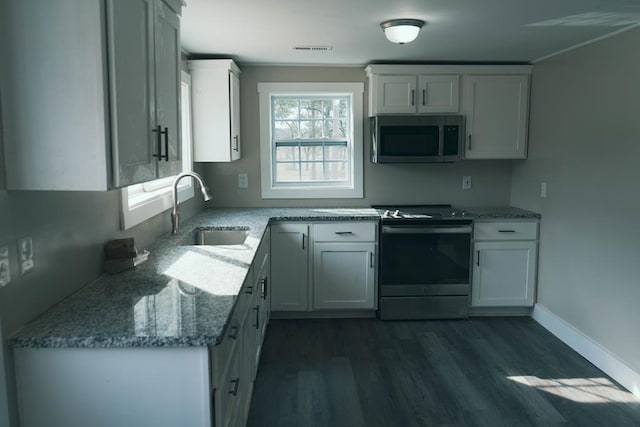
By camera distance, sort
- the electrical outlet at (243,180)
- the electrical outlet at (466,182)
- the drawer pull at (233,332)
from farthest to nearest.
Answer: the electrical outlet at (466,182)
the electrical outlet at (243,180)
the drawer pull at (233,332)

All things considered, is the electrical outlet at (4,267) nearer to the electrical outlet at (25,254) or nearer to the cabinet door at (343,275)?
the electrical outlet at (25,254)

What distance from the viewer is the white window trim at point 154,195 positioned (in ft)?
8.31

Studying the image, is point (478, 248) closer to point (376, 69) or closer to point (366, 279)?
point (366, 279)

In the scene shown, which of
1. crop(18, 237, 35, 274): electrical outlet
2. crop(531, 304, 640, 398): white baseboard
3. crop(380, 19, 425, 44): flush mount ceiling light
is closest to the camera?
crop(18, 237, 35, 274): electrical outlet

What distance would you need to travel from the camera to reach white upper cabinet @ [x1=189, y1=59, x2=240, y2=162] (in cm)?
388

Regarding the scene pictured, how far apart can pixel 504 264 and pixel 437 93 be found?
1.50 m

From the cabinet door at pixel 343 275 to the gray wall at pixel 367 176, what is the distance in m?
0.65

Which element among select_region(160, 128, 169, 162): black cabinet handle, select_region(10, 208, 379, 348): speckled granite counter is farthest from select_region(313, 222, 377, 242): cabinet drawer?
select_region(160, 128, 169, 162): black cabinet handle

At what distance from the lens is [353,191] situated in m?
4.55

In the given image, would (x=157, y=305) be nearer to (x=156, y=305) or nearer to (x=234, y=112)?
(x=156, y=305)

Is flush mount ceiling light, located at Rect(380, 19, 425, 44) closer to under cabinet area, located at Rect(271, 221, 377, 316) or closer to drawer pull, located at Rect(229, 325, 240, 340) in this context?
under cabinet area, located at Rect(271, 221, 377, 316)

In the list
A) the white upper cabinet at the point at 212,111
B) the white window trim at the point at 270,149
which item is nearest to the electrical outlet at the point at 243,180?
the white window trim at the point at 270,149

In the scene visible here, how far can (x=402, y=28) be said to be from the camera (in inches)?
112

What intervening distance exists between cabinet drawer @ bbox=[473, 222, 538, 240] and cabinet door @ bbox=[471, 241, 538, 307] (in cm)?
5
